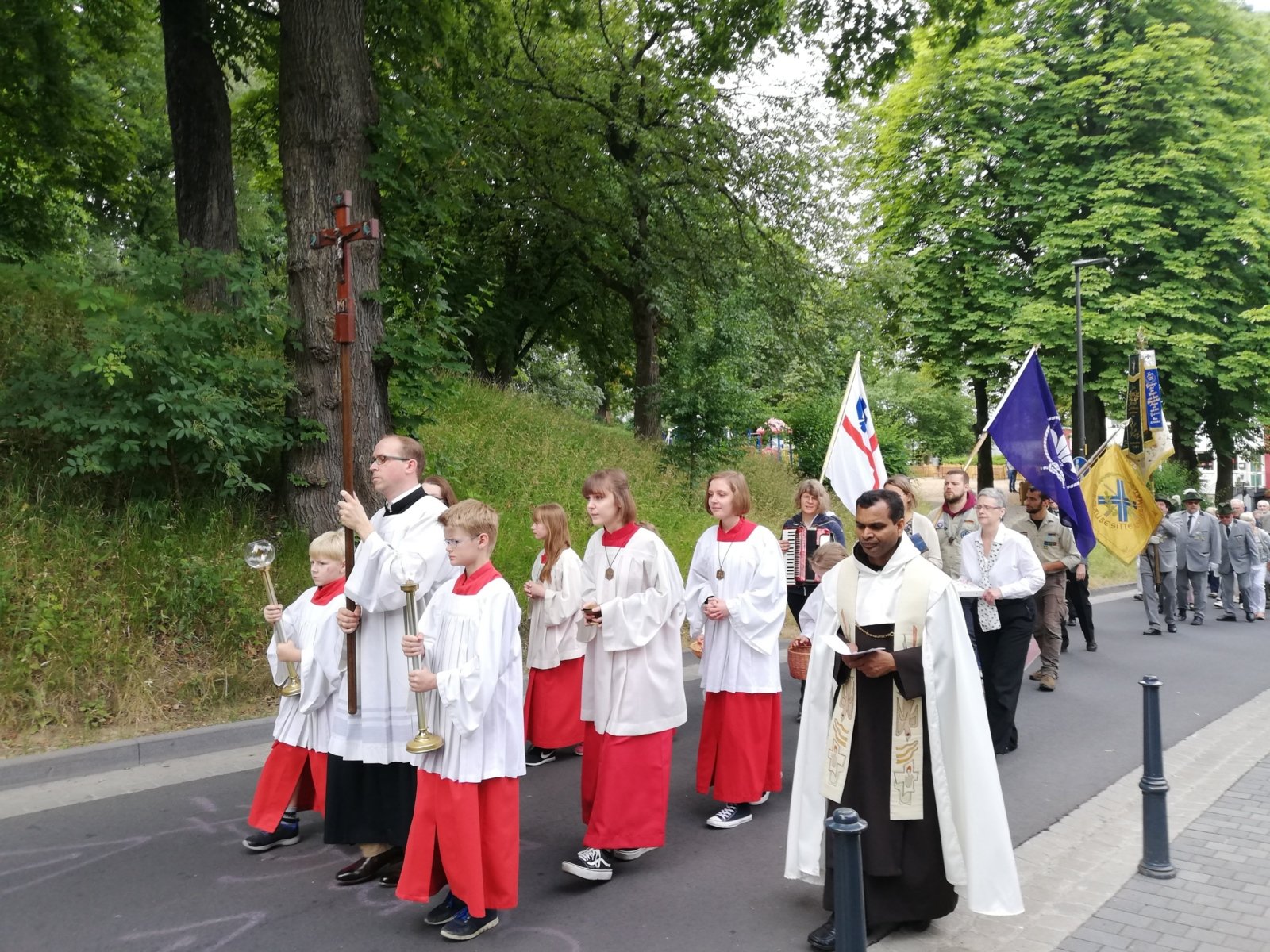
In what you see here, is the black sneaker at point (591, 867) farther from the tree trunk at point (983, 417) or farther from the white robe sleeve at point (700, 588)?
the tree trunk at point (983, 417)

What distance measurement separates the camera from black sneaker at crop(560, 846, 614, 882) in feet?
15.9

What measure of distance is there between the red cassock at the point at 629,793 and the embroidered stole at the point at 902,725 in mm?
1073

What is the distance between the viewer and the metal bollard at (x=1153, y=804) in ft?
15.9

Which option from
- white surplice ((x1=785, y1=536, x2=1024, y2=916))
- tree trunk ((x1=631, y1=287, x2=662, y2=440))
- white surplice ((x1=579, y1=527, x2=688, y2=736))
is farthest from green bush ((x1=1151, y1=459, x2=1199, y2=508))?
white surplice ((x1=785, y1=536, x2=1024, y2=916))

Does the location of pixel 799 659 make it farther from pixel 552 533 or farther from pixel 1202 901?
pixel 552 533

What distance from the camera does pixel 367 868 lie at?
4.87 meters

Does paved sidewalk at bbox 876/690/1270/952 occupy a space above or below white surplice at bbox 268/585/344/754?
below

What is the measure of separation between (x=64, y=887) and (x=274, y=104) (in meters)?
12.5

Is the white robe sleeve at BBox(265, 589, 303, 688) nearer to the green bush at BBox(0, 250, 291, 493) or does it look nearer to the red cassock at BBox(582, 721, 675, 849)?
the red cassock at BBox(582, 721, 675, 849)

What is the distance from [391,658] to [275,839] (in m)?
1.35

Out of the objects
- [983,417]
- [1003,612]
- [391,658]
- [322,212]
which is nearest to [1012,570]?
[1003,612]

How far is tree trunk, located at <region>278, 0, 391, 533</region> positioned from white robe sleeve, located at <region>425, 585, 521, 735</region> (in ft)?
16.4

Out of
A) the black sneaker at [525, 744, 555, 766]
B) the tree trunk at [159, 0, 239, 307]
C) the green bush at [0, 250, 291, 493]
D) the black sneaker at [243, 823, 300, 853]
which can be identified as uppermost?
the tree trunk at [159, 0, 239, 307]

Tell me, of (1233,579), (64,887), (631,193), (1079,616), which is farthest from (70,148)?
(1233,579)
